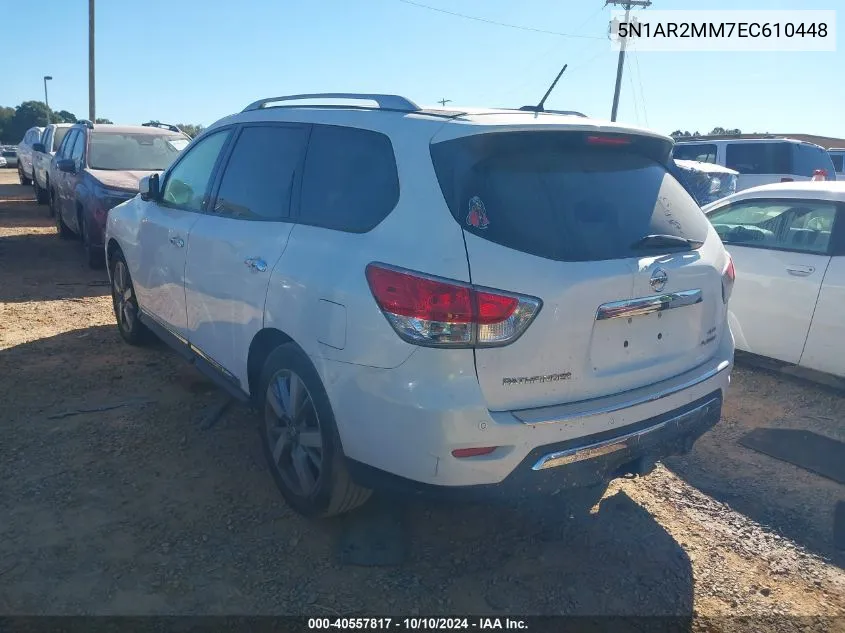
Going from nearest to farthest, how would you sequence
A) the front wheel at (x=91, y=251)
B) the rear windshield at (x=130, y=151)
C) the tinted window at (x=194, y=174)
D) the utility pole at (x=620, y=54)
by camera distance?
the tinted window at (x=194, y=174) → the front wheel at (x=91, y=251) → the rear windshield at (x=130, y=151) → the utility pole at (x=620, y=54)

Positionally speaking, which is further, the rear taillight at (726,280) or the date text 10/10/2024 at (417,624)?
the rear taillight at (726,280)

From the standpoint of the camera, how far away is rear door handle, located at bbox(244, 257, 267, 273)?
3.28 m

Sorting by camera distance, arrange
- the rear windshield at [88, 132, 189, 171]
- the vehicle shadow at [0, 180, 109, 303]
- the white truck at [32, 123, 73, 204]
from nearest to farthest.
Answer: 1. the vehicle shadow at [0, 180, 109, 303]
2. the rear windshield at [88, 132, 189, 171]
3. the white truck at [32, 123, 73, 204]

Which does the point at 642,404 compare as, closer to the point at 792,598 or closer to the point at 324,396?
the point at 792,598

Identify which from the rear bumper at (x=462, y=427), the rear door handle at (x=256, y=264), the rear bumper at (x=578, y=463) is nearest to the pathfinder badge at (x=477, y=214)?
the rear bumper at (x=462, y=427)

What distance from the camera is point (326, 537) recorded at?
3.16 meters

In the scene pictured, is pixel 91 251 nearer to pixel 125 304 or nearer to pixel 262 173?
pixel 125 304

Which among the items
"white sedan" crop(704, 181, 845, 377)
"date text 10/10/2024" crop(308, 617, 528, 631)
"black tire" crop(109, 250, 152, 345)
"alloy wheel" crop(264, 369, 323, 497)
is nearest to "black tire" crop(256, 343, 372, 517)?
"alloy wheel" crop(264, 369, 323, 497)

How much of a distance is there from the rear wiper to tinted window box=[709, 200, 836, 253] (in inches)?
103

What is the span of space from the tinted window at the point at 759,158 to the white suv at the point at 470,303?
12.5 m

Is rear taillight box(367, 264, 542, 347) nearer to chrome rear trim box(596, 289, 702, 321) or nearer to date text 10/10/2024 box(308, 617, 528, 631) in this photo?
chrome rear trim box(596, 289, 702, 321)

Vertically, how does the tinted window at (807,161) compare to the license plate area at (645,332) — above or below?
above

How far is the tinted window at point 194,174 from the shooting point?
4160 mm

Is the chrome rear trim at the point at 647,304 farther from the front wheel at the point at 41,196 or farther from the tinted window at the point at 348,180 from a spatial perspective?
the front wheel at the point at 41,196
